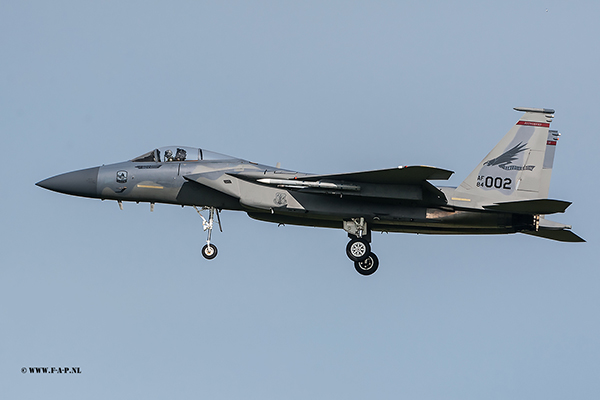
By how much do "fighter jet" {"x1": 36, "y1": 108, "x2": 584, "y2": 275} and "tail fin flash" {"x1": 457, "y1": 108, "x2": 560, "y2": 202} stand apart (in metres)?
0.03

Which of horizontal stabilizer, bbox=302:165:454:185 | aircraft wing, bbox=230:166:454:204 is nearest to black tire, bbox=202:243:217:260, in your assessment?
aircraft wing, bbox=230:166:454:204

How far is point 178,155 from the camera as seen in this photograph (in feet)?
65.8

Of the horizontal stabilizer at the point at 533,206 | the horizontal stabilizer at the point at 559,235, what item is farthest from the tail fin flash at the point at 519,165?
the horizontal stabilizer at the point at 559,235

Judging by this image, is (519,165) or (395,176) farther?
(519,165)

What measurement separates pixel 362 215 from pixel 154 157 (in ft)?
18.9

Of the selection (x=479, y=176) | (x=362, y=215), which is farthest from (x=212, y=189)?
(x=479, y=176)

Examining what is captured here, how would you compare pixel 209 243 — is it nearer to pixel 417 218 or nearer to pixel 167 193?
pixel 167 193

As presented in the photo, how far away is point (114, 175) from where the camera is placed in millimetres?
19781

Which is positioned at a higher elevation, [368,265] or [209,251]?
[368,265]

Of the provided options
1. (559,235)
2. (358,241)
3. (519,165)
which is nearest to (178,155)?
(358,241)

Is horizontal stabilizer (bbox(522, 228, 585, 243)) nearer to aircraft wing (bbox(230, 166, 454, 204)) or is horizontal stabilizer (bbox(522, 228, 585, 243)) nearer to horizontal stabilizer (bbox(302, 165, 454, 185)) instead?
aircraft wing (bbox(230, 166, 454, 204))

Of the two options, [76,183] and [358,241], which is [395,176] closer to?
[358,241]

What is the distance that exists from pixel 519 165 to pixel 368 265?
4.71 m

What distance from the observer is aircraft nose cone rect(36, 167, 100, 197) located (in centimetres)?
1977
